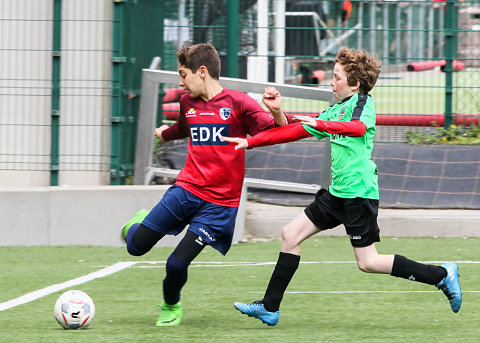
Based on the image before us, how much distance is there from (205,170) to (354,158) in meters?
0.87

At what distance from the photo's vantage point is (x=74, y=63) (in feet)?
31.7

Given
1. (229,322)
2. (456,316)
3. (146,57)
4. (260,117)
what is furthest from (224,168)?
(146,57)

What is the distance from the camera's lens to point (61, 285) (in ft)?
23.7

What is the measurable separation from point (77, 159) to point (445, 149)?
3955mm

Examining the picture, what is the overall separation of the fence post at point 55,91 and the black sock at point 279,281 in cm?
439

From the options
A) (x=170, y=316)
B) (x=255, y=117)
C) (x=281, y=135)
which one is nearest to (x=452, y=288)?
(x=281, y=135)

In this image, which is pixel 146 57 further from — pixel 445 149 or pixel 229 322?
pixel 229 322

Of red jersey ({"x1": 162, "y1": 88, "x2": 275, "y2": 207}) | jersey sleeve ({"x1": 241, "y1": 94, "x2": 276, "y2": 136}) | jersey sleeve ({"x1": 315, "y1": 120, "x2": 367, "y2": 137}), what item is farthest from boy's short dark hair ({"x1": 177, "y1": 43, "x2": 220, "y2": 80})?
jersey sleeve ({"x1": 315, "y1": 120, "x2": 367, "y2": 137})

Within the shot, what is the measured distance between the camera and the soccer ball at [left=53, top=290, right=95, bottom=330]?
5543mm

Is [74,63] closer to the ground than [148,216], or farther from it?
farther from it

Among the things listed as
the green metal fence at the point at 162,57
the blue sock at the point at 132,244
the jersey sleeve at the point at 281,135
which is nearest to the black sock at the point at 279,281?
the jersey sleeve at the point at 281,135

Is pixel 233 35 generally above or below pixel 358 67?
above

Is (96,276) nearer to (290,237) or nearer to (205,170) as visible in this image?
(205,170)

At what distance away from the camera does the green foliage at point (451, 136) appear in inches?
428
